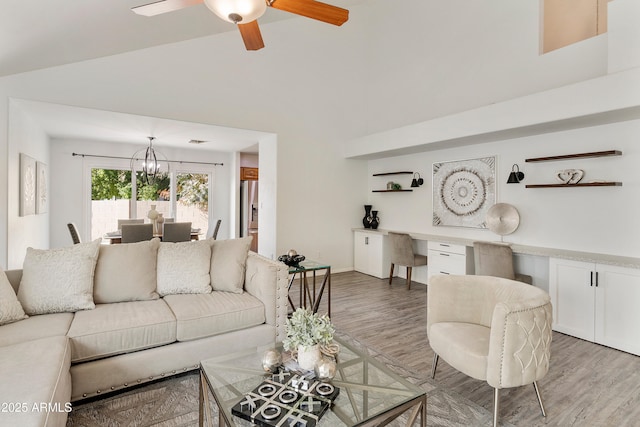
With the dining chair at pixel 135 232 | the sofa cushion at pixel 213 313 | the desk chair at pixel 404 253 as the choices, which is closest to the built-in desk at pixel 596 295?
the desk chair at pixel 404 253

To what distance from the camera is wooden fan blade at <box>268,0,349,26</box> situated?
2.08m

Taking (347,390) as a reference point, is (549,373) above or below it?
below

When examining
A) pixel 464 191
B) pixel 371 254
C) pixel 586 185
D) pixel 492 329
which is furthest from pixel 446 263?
pixel 492 329

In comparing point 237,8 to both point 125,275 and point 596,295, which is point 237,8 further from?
point 596,295

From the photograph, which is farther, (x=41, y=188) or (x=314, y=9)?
(x=41, y=188)

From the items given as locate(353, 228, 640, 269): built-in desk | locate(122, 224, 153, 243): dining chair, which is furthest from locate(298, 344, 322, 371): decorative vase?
locate(122, 224, 153, 243): dining chair

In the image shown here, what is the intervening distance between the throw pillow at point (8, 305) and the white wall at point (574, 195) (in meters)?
4.84

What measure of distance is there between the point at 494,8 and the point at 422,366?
14.7ft

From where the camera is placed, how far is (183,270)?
2760mm

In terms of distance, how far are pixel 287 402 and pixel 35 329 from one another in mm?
1742

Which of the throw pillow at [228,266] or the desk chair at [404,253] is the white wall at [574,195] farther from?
the throw pillow at [228,266]

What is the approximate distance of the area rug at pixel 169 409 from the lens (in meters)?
1.91

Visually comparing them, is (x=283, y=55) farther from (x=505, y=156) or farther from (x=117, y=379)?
(x=117, y=379)

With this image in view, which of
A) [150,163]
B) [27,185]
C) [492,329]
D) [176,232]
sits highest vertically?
[150,163]
